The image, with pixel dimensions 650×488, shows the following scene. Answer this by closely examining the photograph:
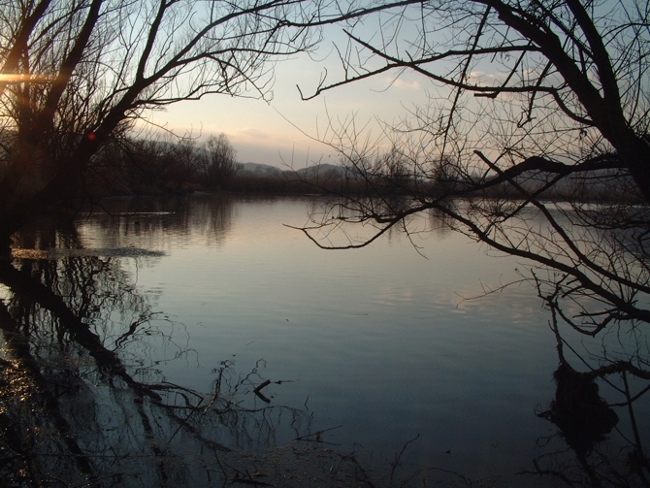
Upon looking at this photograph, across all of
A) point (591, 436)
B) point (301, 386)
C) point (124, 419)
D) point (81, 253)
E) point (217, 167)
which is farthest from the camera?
point (217, 167)

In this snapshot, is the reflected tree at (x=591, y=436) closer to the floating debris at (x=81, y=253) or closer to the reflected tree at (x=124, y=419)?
the reflected tree at (x=124, y=419)

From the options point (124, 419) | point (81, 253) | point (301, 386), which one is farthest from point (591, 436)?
point (81, 253)

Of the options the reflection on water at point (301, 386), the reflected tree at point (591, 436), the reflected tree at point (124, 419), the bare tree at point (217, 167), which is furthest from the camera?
the bare tree at point (217, 167)

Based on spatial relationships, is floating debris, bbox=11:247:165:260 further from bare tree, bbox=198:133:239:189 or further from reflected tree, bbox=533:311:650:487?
bare tree, bbox=198:133:239:189

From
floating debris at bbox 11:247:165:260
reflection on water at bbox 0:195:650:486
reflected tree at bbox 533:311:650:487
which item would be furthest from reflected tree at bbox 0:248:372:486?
floating debris at bbox 11:247:165:260

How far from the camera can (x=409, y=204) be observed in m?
4.35

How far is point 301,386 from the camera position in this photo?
6281 mm

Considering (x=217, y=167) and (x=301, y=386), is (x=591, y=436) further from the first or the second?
(x=217, y=167)

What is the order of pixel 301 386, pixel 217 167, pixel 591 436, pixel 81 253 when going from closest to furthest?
pixel 591 436
pixel 301 386
pixel 81 253
pixel 217 167

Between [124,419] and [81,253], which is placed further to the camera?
[81,253]

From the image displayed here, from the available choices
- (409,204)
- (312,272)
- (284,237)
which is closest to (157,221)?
(284,237)

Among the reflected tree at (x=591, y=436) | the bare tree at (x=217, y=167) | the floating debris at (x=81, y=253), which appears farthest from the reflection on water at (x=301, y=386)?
the bare tree at (x=217, y=167)

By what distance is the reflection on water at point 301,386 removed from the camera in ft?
14.7

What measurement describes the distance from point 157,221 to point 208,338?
2117 centimetres
